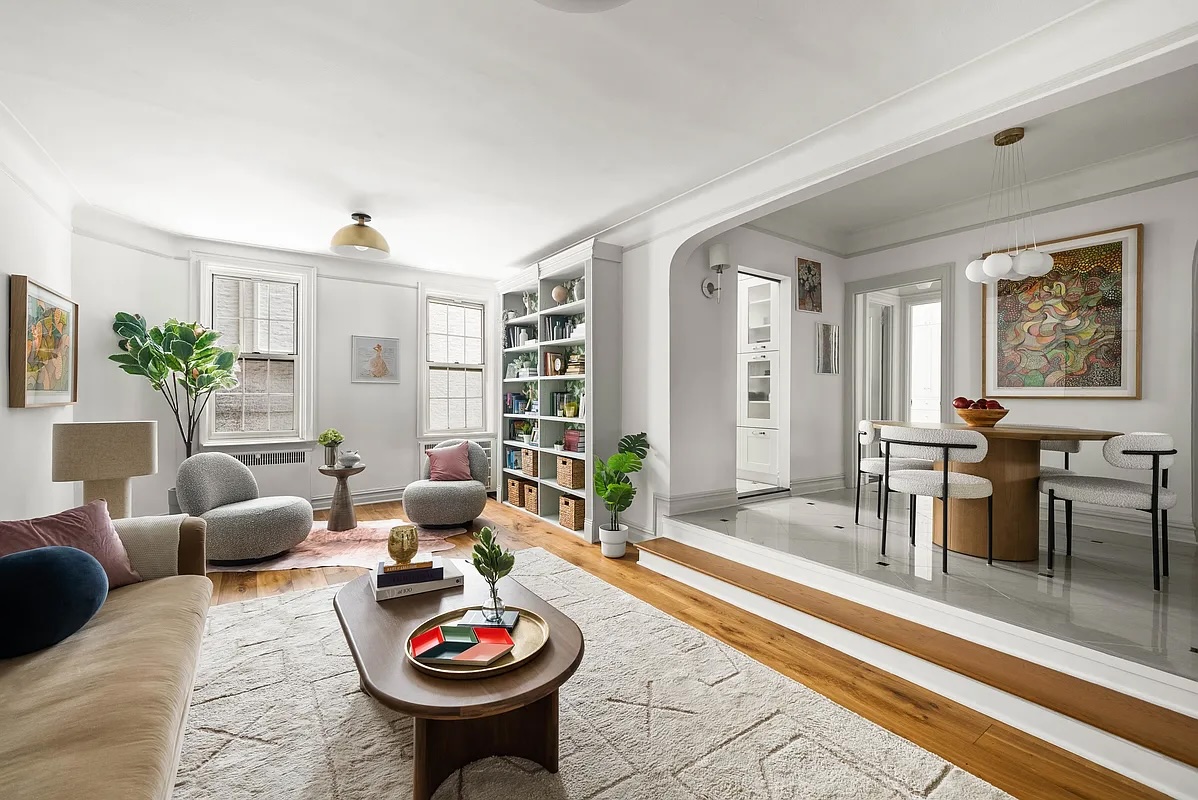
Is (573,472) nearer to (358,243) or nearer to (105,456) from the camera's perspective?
(358,243)

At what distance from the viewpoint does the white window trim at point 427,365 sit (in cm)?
609

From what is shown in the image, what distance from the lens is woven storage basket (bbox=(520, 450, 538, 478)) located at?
17.9ft

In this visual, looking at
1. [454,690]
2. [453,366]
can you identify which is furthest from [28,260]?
[454,690]

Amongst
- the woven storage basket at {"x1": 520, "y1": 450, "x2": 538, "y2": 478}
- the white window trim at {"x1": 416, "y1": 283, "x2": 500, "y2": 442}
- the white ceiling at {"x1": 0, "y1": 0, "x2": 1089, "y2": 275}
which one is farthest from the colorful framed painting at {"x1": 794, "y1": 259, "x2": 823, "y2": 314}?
the white window trim at {"x1": 416, "y1": 283, "x2": 500, "y2": 442}

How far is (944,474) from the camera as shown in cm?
292

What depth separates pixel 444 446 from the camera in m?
5.29

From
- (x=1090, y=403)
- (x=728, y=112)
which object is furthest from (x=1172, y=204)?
(x=728, y=112)

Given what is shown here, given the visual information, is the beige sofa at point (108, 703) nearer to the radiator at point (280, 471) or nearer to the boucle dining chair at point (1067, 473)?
the radiator at point (280, 471)

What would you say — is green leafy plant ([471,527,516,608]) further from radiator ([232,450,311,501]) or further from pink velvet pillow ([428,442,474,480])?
radiator ([232,450,311,501])

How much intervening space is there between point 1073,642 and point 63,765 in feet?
10.4

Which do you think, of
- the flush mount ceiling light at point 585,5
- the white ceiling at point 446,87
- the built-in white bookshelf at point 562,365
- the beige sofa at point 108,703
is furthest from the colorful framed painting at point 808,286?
the beige sofa at point 108,703

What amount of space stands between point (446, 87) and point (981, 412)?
3535 mm

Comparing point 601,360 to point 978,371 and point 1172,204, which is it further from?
point 1172,204

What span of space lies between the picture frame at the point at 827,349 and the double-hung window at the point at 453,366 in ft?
12.6
